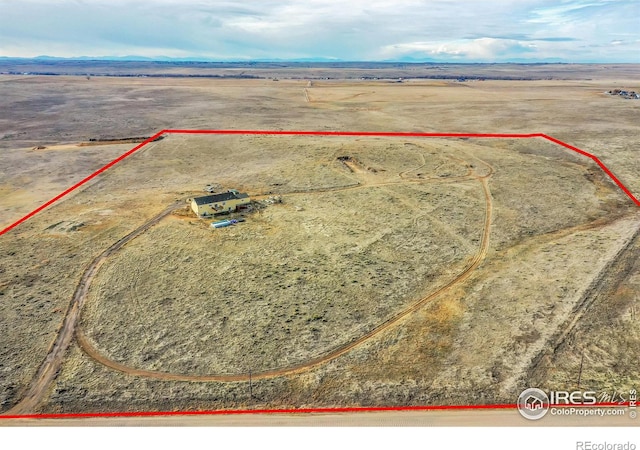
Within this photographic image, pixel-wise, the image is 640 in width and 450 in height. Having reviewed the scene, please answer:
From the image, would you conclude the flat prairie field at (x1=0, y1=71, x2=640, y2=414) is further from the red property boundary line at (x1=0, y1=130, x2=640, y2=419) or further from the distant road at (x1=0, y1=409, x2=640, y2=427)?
the distant road at (x1=0, y1=409, x2=640, y2=427)

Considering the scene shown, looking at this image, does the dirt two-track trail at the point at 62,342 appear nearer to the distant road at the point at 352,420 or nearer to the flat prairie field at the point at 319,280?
the flat prairie field at the point at 319,280

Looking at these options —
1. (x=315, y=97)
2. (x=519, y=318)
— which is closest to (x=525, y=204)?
(x=519, y=318)

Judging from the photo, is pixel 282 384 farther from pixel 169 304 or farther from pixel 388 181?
pixel 388 181
